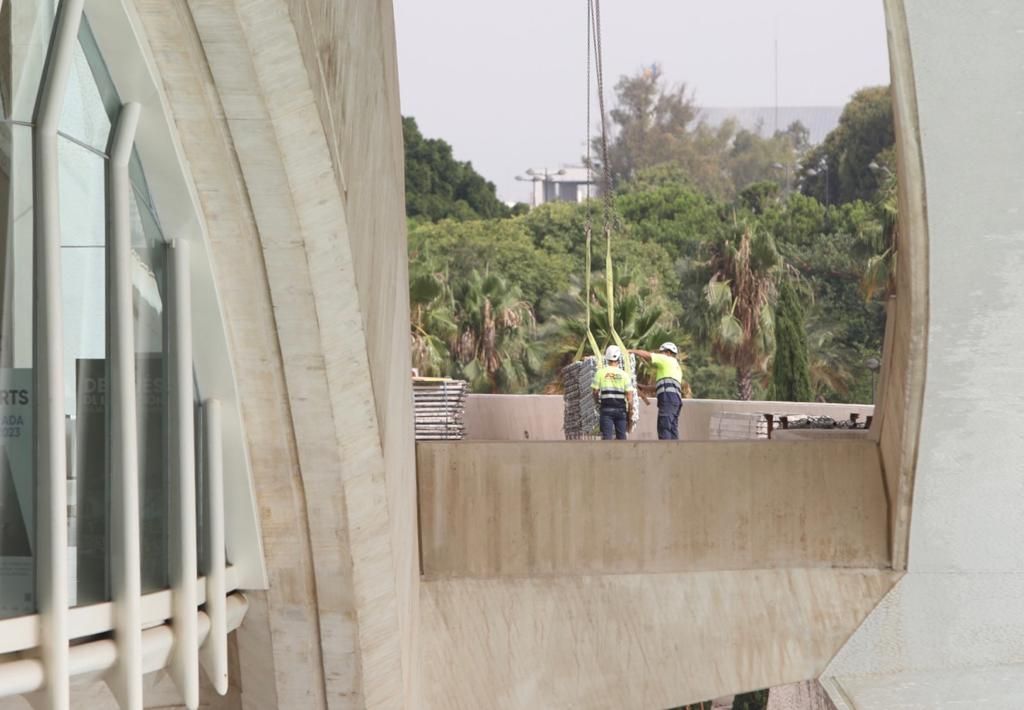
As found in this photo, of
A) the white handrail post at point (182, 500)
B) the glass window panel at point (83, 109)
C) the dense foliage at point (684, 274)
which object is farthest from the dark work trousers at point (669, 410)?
the dense foliage at point (684, 274)

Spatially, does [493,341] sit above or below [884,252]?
below

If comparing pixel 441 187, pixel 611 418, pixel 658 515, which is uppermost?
pixel 441 187

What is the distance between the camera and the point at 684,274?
165ft

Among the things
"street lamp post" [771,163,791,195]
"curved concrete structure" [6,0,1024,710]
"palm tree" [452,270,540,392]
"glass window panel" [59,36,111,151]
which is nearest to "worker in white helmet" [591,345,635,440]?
"curved concrete structure" [6,0,1024,710]

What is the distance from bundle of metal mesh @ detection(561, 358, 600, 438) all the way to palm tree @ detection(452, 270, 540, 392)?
2150cm

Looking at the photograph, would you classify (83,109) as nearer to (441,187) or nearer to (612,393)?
(612,393)

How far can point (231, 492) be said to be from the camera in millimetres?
9219

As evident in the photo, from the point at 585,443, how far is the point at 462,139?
6741 centimetres

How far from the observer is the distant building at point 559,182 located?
80.9 m

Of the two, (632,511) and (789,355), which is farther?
(789,355)

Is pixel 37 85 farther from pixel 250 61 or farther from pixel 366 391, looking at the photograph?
pixel 366 391

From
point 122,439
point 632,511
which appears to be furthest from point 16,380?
point 632,511

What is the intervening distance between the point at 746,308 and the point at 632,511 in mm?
30316

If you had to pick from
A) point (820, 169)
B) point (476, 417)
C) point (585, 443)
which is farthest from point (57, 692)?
point (820, 169)
